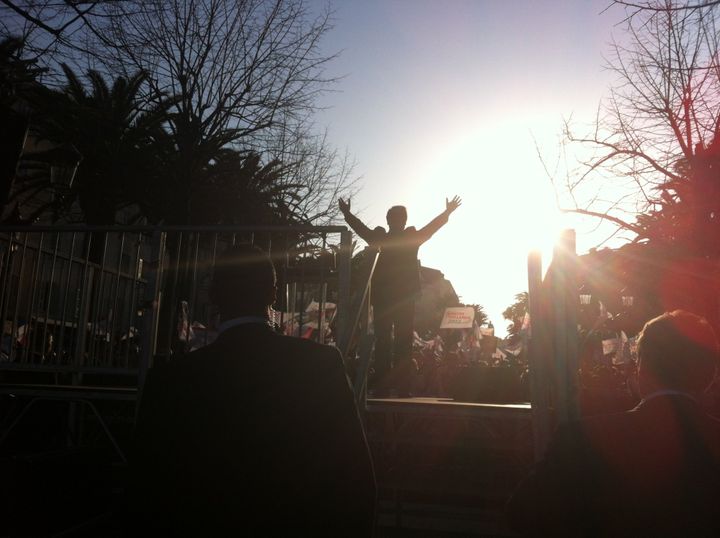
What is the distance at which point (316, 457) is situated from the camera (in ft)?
8.09

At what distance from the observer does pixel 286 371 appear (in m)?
2.52

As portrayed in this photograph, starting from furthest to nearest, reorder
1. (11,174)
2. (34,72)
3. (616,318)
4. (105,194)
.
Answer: (105,194) → (616,318) → (34,72) → (11,174)

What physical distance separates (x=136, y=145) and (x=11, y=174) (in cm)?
1767

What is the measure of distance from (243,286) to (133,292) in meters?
3.86

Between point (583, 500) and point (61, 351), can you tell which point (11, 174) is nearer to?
point (61, 351)

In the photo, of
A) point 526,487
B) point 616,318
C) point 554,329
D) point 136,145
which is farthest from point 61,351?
point 136,145

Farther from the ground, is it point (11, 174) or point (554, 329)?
point (11, 174)

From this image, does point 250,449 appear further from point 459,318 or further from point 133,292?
point 459,318

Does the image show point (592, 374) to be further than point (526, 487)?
Yes

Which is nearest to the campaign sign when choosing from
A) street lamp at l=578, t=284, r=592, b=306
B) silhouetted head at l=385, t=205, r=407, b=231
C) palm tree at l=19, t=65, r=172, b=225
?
street lamp at l=578, t=284, r=592, b=306

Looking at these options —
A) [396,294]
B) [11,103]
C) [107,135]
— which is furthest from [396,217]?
[107,135]

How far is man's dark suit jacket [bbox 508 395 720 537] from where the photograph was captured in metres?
2.31

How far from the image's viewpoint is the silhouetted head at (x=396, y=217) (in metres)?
7.91

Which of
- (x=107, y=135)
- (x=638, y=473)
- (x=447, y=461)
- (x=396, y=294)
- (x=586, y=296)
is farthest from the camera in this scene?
(x=107, y=135)
